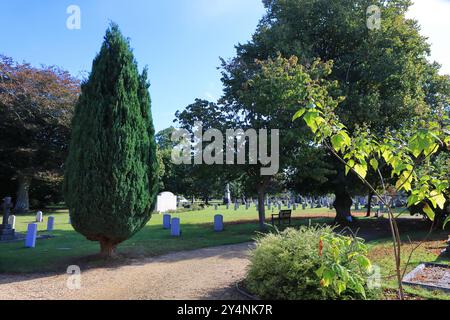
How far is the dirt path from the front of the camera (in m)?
7.07

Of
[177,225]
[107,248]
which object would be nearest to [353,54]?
[177,225]

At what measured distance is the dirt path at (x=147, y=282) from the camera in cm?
707

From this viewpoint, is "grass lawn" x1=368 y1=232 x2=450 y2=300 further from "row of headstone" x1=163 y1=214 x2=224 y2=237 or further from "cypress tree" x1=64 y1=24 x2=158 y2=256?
"row of headstone" x1=163 y1=214 x2=224 y2=237

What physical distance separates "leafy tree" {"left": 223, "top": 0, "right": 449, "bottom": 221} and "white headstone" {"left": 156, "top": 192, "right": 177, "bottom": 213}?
19.8m

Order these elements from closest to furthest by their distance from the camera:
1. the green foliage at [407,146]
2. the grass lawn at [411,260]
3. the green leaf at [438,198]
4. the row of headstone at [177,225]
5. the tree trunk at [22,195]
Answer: the green foliage at [407,146], the green leaf at [438,198], the grass lawn at [411,260], the row of headstone at [177,225], the tree trunk at [22,195]

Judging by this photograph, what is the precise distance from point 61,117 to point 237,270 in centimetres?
3153

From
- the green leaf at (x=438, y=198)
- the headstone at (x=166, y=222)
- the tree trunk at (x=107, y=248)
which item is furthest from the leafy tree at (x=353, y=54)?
the green leaf at (x=438, y=198)

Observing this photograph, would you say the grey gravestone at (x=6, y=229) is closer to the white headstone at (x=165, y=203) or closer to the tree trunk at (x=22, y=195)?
the white headstone at (x=165, y=203)

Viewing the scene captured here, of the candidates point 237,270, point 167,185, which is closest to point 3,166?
point 167,185

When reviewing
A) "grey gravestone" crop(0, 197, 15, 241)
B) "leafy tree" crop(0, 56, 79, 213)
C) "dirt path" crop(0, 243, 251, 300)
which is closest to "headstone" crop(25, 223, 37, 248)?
"grey gravestone" crop(0, 197, 15, 241)

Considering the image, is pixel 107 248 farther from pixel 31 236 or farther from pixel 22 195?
pixel 22 195

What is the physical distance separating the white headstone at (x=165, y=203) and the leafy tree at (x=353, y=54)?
1983cm

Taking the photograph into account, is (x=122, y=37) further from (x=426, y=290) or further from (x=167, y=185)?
(x=167, y=185)
